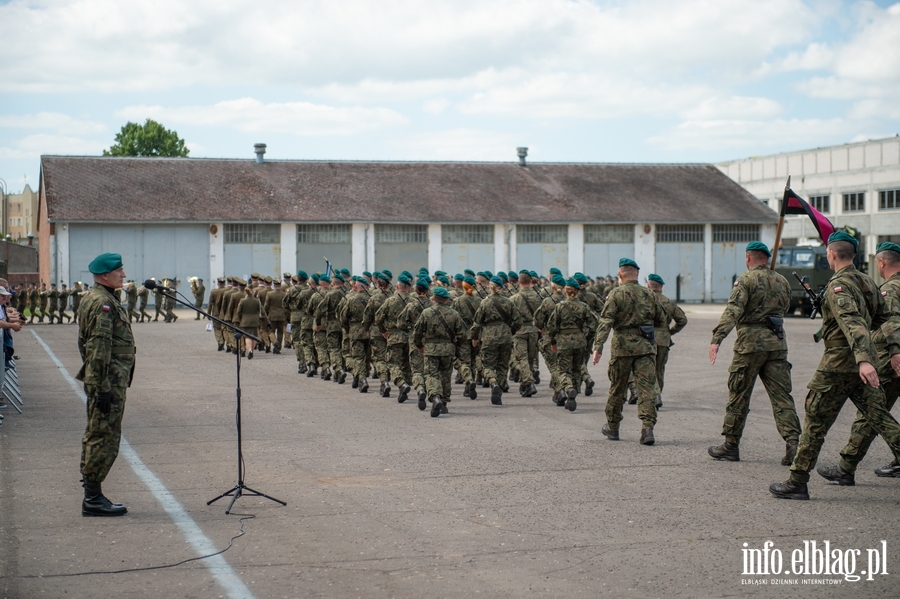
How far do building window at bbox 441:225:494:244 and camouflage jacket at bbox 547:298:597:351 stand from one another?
35.5 meters

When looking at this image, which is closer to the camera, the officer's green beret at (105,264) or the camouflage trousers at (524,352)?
the officer's green beret at (105,264)

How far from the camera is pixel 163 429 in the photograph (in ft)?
38.5

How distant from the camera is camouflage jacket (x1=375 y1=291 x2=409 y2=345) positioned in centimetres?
1494

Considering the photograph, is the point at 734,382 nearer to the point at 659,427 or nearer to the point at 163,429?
the point at 659,427

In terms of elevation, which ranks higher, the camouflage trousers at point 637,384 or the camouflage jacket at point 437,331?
the camouflage jacket at point 437,331

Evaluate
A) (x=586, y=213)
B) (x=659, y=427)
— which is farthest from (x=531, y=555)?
(x=586, y=213)

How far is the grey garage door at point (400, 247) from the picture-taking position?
48.8 meters

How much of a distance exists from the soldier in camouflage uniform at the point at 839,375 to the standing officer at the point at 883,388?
0.82 feet

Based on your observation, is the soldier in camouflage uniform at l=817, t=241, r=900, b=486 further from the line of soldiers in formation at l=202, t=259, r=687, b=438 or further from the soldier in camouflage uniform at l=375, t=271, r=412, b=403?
the soldier in camouflage uniform at l=375, t=271, r=412, b=403

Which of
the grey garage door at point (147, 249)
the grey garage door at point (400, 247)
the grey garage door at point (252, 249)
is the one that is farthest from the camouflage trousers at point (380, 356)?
the grey garage door at point (400, 247)

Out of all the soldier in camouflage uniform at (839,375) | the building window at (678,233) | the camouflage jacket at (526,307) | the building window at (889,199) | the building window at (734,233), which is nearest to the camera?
the soldier in camouflage uniform at (839,375)

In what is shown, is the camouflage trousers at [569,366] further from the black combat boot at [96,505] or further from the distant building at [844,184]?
A: the distant building at [844,184]

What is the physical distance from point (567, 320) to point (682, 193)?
42703 mm

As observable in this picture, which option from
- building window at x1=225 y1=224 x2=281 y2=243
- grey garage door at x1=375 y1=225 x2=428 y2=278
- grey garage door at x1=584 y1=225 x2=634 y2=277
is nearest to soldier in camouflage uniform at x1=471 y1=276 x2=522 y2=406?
building window at x1=225 y1=224 x2=281 y2=243
